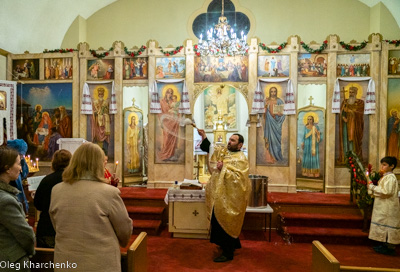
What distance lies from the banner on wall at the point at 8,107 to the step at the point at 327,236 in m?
7.95

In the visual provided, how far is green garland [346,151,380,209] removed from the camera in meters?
6.14

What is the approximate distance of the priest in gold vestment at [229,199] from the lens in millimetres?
4930

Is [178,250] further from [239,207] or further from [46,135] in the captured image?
[46,135]

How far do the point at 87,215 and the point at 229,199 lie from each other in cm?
304

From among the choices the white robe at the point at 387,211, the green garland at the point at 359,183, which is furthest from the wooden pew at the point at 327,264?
the green garland at the point at 359,183

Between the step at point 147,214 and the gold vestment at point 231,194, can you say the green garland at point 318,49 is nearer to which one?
the gold vestment at point 231,194

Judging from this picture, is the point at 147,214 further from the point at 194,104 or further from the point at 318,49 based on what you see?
the point at 318,49

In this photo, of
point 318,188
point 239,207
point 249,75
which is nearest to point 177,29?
point 249,75

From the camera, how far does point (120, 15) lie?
11.7 metres

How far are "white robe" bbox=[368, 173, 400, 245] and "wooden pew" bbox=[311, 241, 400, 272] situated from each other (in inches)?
120

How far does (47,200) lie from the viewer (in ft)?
9.76

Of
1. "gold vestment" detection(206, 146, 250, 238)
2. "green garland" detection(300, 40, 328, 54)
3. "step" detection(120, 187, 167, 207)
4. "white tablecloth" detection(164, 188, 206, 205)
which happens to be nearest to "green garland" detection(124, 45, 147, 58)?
"step" detection(120, 187, 167, 207)

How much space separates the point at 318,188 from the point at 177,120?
196 inches

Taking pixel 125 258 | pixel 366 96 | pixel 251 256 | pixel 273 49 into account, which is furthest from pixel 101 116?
pixel 366 96
